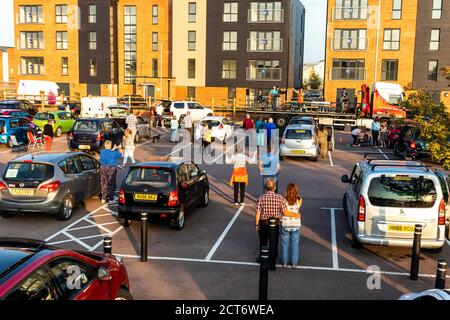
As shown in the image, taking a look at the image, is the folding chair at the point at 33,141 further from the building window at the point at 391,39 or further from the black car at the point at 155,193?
the building window at the point at 391,39

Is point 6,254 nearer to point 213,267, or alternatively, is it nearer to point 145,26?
point 213,267

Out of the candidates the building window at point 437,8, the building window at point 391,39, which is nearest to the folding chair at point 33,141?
the building window at point 391,39

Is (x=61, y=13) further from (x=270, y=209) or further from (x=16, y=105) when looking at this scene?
(x=270, y=209)

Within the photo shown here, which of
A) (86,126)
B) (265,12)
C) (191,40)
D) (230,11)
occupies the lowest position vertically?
(86,126)

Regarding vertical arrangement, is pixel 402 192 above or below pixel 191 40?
below

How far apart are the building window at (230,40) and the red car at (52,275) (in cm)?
4754

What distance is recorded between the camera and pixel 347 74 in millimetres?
48219

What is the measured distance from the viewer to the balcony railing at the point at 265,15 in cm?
4991

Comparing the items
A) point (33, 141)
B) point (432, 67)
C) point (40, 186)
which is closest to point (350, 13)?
point (432, 67)

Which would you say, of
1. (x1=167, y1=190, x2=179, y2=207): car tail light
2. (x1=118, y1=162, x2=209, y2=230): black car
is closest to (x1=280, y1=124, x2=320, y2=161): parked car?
(x1=118, y1=162, x2=209, y2=230): black car

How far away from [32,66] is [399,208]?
188 feet

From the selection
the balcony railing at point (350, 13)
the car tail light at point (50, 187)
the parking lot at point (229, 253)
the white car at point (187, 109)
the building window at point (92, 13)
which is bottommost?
the parking lot at point (229, 253)

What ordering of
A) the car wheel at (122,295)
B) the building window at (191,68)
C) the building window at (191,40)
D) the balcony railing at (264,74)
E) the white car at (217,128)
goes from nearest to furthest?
1. the car wheel at (122,295)
2. the white car at (217,128)
3. the balcony railing at (264,74)
4. the building window at (191,40)
5. the building window at (191,68)

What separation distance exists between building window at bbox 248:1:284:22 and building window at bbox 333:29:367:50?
6086 mm
